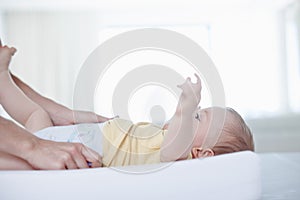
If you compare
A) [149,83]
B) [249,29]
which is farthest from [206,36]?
[149,83]

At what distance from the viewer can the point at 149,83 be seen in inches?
47.4

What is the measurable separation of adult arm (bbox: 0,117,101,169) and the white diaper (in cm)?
20

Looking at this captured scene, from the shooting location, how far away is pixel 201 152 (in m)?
1.02

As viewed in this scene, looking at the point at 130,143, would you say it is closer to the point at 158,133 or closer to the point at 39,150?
the point at 158,133

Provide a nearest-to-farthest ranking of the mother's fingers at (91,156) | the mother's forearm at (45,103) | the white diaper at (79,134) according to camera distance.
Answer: the mother's fingers at (91,156) < the white diaper at (79,134) < the mother's forearm at (45,103)

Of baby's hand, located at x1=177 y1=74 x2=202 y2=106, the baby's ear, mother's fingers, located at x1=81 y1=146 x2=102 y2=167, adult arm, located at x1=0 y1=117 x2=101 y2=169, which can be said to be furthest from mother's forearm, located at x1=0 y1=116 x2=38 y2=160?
the baby's ear

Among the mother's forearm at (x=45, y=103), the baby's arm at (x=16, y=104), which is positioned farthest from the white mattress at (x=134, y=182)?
the mother's forearm at (x=45, y=103)

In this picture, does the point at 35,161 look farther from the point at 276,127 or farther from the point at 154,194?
the point at 276,127

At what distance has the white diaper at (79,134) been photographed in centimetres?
99

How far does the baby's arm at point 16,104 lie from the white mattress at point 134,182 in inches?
23.2

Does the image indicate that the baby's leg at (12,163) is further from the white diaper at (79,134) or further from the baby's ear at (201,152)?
the baby's ear at (201,152)

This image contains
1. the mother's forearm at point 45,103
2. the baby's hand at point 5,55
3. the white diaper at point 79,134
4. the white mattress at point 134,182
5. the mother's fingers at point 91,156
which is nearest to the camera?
the white mattress at point 134,182

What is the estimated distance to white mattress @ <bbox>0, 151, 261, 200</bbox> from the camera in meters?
0.66

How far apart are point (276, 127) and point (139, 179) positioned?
378cm
